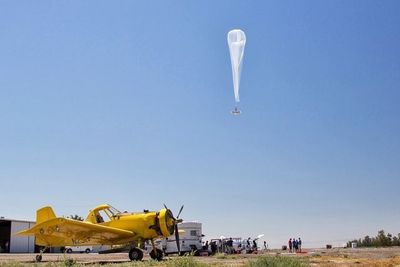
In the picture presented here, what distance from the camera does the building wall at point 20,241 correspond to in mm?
60594

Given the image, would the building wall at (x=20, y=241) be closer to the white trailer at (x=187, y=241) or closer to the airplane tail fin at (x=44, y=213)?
the white trailer at (x=187, y=241)

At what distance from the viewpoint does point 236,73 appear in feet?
58.2

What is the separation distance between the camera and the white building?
198 feet

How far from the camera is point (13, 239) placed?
60688 millimetres

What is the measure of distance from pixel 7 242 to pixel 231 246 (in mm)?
30706

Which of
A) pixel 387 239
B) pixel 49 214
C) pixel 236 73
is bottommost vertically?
→ pixel 387 239

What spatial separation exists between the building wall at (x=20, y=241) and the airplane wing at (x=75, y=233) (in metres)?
34.9

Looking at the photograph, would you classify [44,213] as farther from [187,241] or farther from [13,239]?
[13,239]

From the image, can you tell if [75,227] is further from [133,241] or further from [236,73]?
[236,73]

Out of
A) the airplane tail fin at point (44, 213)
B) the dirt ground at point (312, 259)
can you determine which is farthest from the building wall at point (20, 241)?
the airplane tail fin at point (44, 213)

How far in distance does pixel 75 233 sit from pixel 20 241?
38.8 meters

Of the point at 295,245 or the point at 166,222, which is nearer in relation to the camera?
the point at 166,222

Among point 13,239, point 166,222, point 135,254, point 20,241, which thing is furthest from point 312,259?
point 20,241

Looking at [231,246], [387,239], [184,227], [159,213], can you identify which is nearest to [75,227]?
[159,213]
